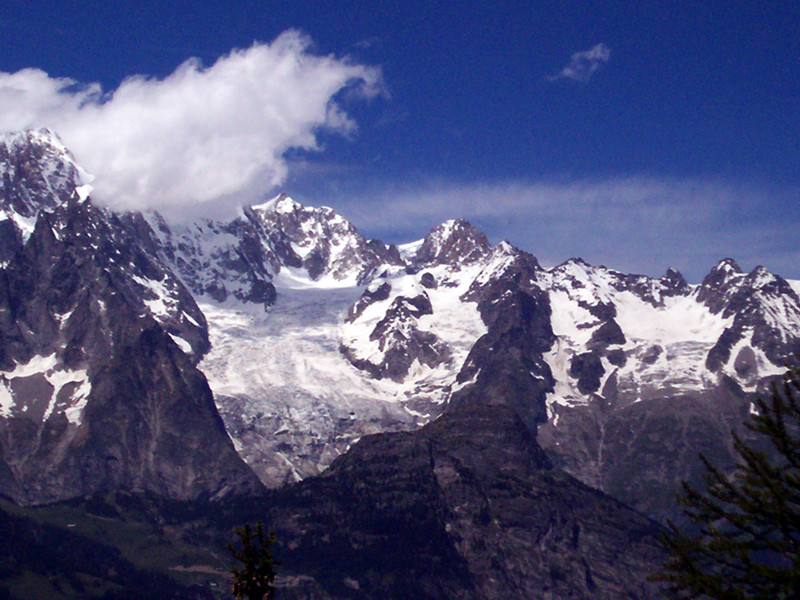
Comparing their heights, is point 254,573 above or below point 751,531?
below

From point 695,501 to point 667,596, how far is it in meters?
4.04

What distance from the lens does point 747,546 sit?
46562 mm

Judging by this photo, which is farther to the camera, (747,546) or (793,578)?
(747,546)

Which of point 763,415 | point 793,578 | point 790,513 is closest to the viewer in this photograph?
point 793,578

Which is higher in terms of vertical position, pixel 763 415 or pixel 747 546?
pixel 763 415

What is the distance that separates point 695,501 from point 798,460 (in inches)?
181

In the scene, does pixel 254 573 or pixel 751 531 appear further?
pixel 254 573

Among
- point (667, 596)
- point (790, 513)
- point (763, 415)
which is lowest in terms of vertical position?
point (667, 596)

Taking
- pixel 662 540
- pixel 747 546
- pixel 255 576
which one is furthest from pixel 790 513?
pixel 255 576

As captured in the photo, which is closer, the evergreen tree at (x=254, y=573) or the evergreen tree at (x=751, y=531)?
the evergreen tree at (x=751, y=531)

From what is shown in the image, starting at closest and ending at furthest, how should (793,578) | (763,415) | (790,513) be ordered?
(793,578), (790,513), (763,415)

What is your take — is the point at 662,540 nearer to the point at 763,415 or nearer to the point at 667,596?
the point at 667,596

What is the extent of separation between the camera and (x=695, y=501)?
48.2 m

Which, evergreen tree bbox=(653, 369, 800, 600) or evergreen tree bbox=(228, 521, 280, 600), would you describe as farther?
evergreen tree bbox=(228, 521, 280, 600)
